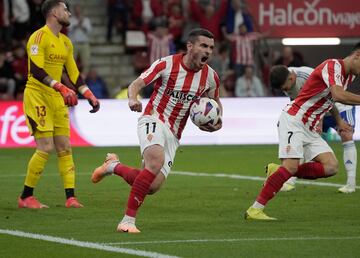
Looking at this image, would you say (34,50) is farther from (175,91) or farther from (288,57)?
(288,57)

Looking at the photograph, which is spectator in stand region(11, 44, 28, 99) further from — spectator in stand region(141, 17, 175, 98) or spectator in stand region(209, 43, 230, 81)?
spectator in stand region(209, 43, 230, 81)

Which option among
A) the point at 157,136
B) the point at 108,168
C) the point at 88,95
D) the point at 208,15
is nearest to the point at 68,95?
the point at 88,95

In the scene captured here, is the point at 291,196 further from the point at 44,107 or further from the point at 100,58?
the point at 100,58

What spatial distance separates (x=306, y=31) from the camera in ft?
97.3

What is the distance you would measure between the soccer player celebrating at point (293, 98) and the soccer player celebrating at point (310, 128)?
19.7 inches

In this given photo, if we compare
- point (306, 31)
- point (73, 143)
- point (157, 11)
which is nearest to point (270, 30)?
point (306, 31)

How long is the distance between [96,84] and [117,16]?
289 cm

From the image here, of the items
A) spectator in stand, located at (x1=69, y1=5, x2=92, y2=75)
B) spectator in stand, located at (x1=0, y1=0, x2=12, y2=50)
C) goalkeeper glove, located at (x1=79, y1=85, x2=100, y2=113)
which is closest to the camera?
goalkeeper glove, located at (x1=79, y1=85, x2=100, y2=113)

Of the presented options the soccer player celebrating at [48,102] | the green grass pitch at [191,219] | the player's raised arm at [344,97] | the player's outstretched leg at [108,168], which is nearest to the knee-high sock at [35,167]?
the soccer player celebrating at [48,102]

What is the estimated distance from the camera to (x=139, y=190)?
1106 centimetres

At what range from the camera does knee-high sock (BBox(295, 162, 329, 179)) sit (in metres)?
12.5

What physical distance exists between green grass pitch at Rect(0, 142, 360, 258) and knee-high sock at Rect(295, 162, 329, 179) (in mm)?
409

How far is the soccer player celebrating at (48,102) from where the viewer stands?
13328 millimetres

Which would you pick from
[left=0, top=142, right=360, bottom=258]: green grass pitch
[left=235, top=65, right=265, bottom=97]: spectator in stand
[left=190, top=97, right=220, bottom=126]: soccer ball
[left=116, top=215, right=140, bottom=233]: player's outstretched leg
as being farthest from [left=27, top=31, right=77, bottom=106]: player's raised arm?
[left=235, top=65, right=265, bottom=97]: spectator in stand
